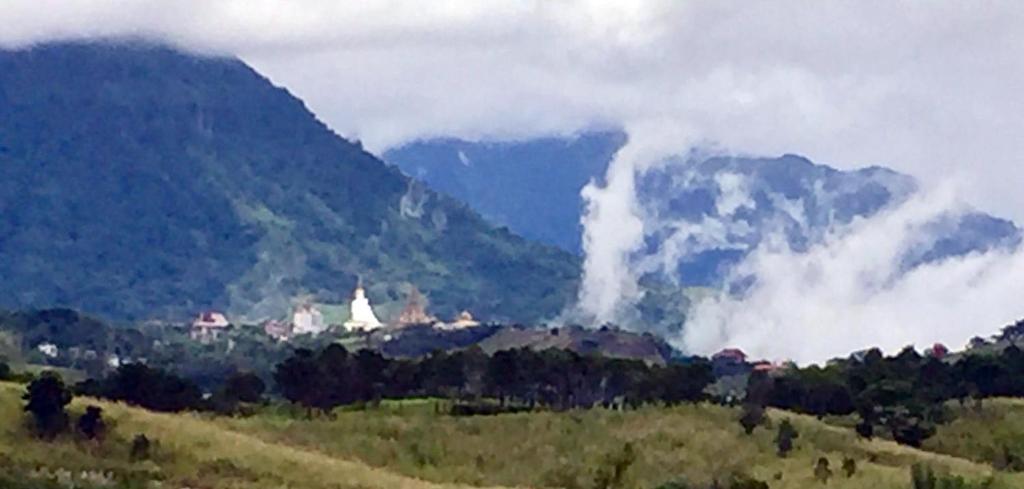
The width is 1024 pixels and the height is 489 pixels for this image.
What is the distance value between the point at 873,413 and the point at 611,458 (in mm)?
23664

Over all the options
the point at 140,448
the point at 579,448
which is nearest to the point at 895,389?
the point at 579,448

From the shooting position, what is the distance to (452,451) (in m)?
84.1

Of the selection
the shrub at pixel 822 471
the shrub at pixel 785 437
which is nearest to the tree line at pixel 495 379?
the shrub at pixel 785 437

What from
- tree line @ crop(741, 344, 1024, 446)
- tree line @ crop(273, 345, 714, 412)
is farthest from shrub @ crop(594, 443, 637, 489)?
tree line @ crop(273, 345, 714, 412)

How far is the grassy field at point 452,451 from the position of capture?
72.8 metres

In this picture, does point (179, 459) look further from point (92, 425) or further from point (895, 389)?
point (895, 389)

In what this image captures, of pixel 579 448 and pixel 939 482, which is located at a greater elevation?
pixel 579 448

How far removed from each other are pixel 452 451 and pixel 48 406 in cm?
1642

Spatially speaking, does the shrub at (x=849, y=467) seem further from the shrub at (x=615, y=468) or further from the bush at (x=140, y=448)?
the bush at (x=140, y=448)

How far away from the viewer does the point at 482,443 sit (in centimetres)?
8588

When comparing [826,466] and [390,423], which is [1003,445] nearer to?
[826,466]

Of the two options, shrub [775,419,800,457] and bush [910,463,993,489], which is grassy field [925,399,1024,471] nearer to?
shrub [775,419,800,457]

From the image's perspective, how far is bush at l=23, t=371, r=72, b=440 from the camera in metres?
75.8

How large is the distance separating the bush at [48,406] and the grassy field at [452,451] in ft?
2.46
